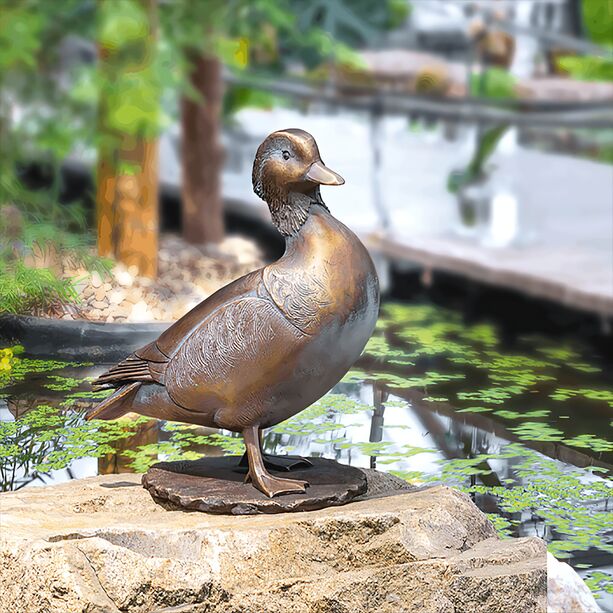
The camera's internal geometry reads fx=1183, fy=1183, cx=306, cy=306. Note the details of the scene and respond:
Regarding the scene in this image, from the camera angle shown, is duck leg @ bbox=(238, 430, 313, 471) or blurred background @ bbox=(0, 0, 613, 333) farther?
blurred background @ bbox=(0, 0, 613, 333)

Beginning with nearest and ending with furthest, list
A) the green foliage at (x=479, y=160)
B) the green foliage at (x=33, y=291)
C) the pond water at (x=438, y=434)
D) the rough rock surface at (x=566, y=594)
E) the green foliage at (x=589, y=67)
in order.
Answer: the rough rock surface at (x=566, y=594) < the pond water at (x=438, y=434) < the green foliage at (x=33, y=291) < the green foliage at (x=589, y=67) < the green foliage at (x=479, y=160)

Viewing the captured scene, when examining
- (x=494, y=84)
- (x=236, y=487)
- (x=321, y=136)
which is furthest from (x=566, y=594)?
(x=321, y=136)

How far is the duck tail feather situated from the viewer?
261 centimetres

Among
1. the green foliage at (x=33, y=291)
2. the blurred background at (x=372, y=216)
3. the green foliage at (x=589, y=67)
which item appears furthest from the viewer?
the green foliage at (x=589, y=67)

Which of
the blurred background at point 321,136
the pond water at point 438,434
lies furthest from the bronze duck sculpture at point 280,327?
the blurred background at point 321,136

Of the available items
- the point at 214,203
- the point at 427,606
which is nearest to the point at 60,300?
the point at 214,203

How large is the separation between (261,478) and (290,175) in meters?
0.64

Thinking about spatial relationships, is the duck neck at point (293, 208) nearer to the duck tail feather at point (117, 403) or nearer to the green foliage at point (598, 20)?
the duck tail feather at point (117, 403)

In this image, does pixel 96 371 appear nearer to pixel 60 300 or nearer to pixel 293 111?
pixel 60 300

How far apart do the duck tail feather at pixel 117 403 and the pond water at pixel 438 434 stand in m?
0.65

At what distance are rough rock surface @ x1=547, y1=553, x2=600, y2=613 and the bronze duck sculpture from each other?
0.54 metres

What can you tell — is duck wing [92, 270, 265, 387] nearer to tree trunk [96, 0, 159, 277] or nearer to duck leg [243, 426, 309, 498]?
duck leg [243, 426, 309, 498]

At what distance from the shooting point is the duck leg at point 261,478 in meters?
2.46

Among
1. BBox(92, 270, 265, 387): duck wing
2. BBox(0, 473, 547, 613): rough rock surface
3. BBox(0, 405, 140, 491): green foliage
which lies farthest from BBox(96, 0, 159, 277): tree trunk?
BBox(0, 473, 547, 613): rough rock surface
